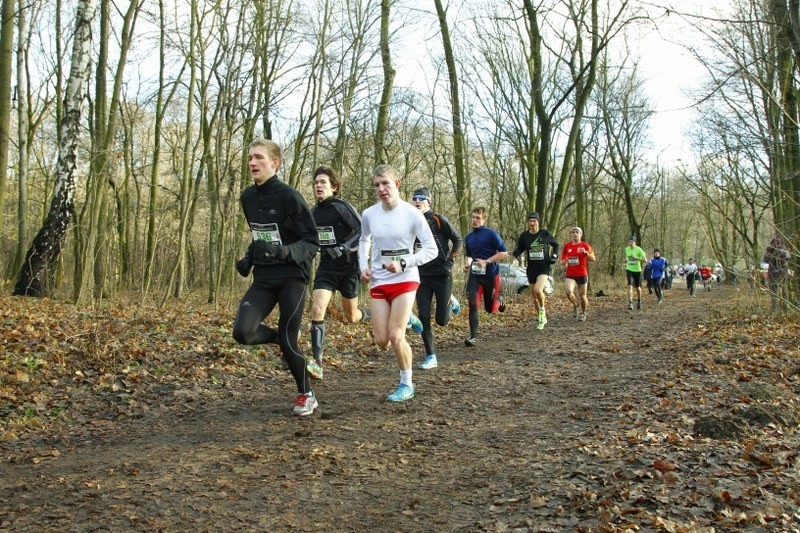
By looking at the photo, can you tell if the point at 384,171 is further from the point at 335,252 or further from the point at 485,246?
the point at 485,246

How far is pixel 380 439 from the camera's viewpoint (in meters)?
4.67

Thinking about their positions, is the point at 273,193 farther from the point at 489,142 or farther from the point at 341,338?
the point at 489,142

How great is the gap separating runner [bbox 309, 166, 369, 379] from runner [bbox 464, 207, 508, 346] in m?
2.81

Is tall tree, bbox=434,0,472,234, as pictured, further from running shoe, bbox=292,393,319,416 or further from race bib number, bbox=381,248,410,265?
running shoe, bbox=292,393,319,416

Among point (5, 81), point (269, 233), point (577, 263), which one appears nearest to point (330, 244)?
point (269, 233)

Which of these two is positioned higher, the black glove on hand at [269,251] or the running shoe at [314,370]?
the black glove on hand at [269,251]

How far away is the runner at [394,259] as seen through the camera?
5.68 m

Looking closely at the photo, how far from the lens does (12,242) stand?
20391 millimetres

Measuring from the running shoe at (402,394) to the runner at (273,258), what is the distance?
3.27 ft

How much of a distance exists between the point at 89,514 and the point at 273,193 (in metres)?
2.66

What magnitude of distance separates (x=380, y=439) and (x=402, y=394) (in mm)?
1229

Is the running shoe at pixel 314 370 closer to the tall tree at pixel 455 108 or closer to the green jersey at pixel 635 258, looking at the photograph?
the tall tree at pixel 455 108

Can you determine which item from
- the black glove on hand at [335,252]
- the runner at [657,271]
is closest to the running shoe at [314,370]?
the black glove on hand at [335,252]

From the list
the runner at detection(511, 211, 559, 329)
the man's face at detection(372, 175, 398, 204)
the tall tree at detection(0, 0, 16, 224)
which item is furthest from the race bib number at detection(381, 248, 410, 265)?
the tall tree at detection(0, 0, 16, 224)
